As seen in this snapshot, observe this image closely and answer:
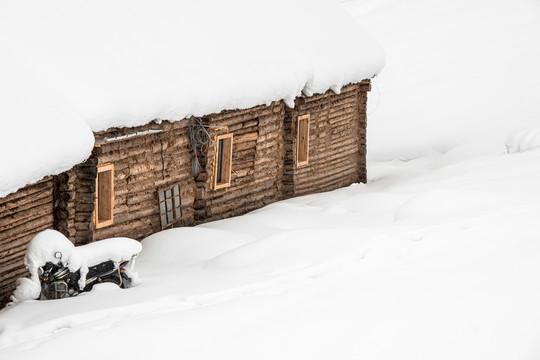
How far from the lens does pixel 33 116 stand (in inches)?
423

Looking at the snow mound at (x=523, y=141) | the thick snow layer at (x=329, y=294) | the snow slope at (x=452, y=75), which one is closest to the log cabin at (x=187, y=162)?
the thick snow layer at (x=329, y=294)

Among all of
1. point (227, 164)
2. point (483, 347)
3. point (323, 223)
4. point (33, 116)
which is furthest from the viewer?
point (227, 164)

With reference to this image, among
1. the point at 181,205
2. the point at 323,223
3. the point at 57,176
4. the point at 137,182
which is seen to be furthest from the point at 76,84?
the point at 323,223

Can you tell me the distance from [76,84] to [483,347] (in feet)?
20.0

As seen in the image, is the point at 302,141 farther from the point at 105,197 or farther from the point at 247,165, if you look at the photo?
the point at 105,197

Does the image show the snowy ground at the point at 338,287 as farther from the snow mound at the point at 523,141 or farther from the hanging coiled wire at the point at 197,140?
the snow mound at the point at 523,141

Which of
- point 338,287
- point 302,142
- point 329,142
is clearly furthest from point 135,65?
point 329,142

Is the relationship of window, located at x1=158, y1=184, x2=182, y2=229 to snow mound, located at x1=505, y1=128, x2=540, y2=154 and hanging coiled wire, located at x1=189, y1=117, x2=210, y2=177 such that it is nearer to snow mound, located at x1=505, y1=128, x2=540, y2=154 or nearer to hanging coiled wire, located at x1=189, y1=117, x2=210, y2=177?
hanging coiled wire, located at x1=189, y1=117, x2=210, y2=177

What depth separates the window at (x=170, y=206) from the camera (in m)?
14.1

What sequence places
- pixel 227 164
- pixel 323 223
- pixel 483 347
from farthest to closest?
pixel 227 164 → pixel 323 223 → pixel 483 347

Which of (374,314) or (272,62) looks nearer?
(374,314)

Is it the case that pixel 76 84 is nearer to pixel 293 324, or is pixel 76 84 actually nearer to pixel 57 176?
pixel 57 176

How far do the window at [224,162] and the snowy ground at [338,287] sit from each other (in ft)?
2.44

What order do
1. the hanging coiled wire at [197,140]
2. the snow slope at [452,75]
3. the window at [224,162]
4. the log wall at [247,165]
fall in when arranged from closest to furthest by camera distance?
the hanging coiled wire at [197,140]
the log wall at [247,165]
the window at [224,162]
the snow slope at [452,75]
